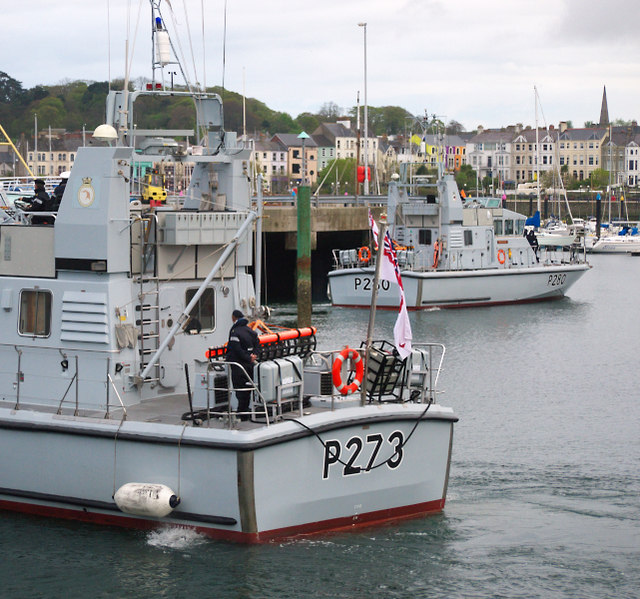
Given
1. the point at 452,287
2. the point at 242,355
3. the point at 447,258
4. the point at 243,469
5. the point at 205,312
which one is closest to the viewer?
the point at 243,469

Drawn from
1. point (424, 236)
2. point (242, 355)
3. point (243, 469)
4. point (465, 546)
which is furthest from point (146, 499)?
point (424, 236)

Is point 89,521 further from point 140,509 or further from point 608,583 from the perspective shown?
point 608,583

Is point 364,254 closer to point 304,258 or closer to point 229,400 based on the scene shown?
point 304,258

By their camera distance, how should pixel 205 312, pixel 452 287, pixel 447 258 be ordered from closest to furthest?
pixel 205 312
pixel 452 287
pixel 447 258

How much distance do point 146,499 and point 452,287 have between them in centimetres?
2807

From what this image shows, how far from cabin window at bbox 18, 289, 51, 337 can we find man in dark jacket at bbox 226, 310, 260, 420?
288 cm

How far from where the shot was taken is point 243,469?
472 inches

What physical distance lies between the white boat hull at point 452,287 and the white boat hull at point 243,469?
24515 millimetres

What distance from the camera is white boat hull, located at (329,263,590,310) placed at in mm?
38531

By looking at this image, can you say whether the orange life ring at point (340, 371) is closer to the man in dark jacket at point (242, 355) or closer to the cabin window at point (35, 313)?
the man in dark jacket at point (242, 355)

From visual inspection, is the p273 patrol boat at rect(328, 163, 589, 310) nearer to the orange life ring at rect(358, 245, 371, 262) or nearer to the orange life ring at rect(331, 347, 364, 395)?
the orange life ring at rect(358, 245, 371, 262)

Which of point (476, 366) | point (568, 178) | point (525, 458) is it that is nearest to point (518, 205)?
point (568, 178)

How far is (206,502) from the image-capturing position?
40.7ft

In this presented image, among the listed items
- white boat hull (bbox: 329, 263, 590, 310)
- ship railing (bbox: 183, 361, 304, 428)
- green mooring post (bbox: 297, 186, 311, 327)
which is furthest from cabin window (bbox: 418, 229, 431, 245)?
ship railing (bbox: 183, 361, 304, 428)
